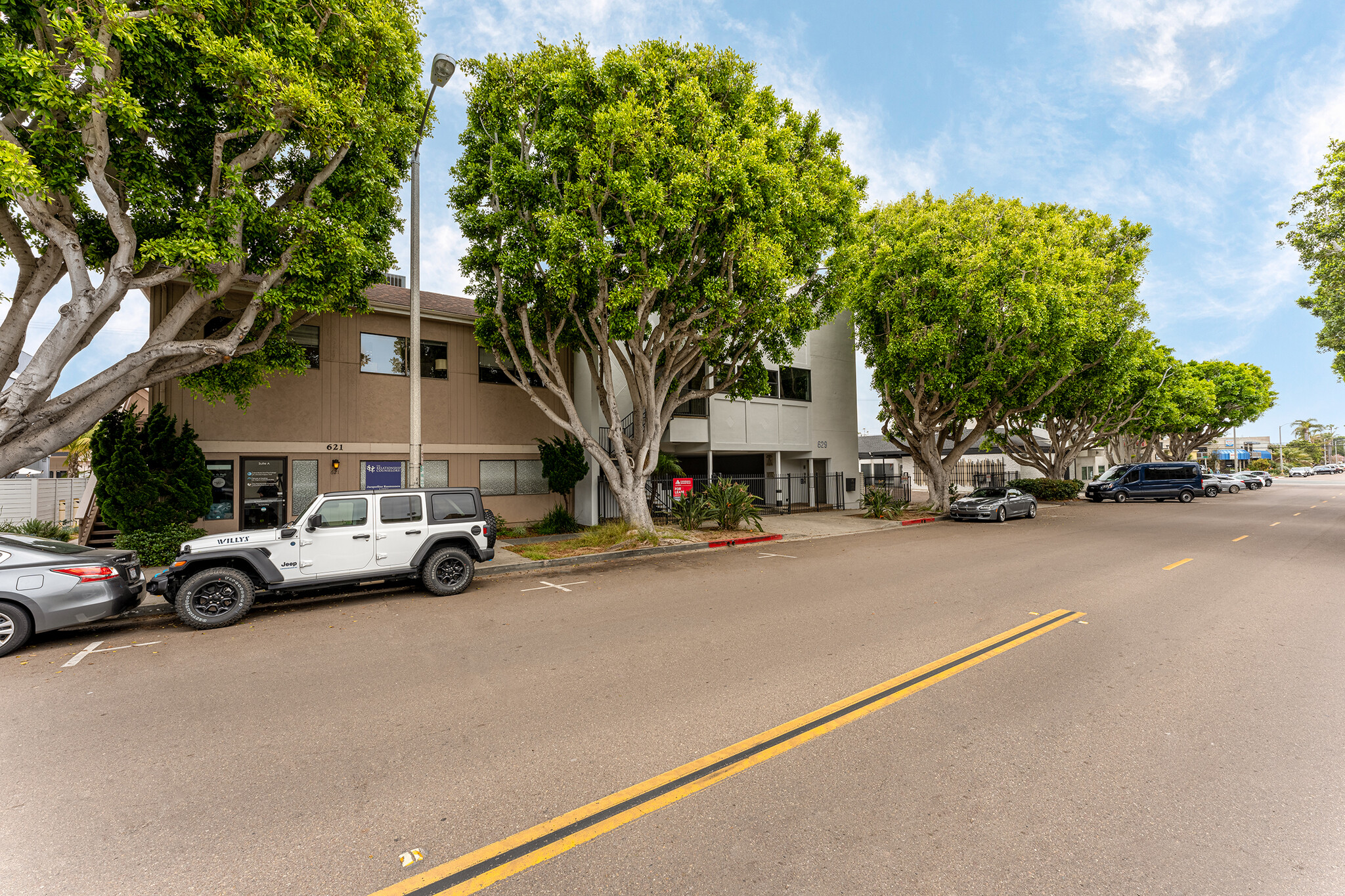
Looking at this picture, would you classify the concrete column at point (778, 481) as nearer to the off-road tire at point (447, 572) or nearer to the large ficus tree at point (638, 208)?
the large ficus tree at point (638, 208)

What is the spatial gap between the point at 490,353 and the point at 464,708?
14903 millimetres

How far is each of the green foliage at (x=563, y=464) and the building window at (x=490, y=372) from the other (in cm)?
212

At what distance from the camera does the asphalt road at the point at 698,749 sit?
2947mm

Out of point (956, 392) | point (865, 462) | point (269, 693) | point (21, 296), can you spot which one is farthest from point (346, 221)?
point (865, 462)

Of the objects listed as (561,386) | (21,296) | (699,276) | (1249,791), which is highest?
(699,276)

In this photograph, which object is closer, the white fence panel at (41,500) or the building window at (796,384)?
the white fence panel at (41,500)

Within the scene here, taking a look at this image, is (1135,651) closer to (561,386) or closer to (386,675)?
(386,675)

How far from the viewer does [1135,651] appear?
6.22 m

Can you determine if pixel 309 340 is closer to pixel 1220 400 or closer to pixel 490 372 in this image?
pixel 490 372

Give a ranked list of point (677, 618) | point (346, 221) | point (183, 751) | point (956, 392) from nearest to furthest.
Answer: point (183, 751) → point (677, 618) → point (346, 221) → point (956, 392)

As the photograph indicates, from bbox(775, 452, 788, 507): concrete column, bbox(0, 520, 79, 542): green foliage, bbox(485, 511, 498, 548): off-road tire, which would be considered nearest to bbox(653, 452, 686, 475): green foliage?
bbox(775, 452, 788, 507): concrete column

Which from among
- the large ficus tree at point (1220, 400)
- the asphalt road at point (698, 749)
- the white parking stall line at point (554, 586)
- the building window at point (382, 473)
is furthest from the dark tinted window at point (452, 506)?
the large ficus tree at point (1220, 400)

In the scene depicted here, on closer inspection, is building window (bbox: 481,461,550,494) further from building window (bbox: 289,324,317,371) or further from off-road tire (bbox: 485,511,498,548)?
off-road tire (bbox: 485,511,498,548)

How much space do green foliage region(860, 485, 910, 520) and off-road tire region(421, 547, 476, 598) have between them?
16.7 m
